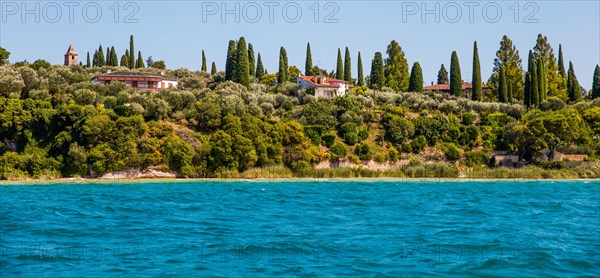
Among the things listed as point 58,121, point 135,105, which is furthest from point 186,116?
point 58,121

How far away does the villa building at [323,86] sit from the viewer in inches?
3519

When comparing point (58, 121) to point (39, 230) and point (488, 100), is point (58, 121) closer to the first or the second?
point (39, 230)

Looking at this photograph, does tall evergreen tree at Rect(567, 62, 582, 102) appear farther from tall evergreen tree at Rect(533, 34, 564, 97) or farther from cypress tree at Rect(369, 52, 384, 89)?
cypress tree at Rect(369, 52, 384, 89)

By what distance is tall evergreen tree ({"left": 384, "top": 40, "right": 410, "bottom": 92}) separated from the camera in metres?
101

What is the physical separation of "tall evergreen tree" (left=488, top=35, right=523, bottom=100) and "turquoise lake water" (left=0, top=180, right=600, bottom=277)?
58.3 meters

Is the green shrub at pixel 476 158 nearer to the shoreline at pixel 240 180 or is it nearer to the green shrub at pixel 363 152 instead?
the shoreline at pixel 240 180

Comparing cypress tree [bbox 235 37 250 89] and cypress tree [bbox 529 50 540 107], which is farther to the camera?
cypress tree [bbox 235 37 250 89]

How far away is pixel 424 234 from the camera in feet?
79.2

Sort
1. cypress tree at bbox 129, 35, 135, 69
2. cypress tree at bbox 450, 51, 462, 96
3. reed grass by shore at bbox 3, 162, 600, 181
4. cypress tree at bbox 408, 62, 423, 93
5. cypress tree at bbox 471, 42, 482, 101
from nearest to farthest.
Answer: reed grass by shore at bbox 3, 162, 600, 181, cypress tree at bbox 471, 42, 482, 101, cypress tree at bbox 450, 51, 462, 96, cypress tree at bbox 408, 62, 423, 93, cypress tree at bbox 129, 35, 135, 69

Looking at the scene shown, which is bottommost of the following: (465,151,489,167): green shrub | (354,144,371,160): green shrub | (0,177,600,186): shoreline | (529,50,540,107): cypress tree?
(0,177,600,186): shoreline

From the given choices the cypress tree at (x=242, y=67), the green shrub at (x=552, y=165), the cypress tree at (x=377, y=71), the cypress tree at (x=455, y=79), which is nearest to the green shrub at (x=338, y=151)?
the green shrub at (x=552, y=165)

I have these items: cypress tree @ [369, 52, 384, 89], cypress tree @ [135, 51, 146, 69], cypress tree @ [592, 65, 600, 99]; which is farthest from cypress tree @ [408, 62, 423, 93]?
cypress tree @ [135, 51, 146, 69]

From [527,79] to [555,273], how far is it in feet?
246

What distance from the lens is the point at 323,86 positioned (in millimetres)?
89625
